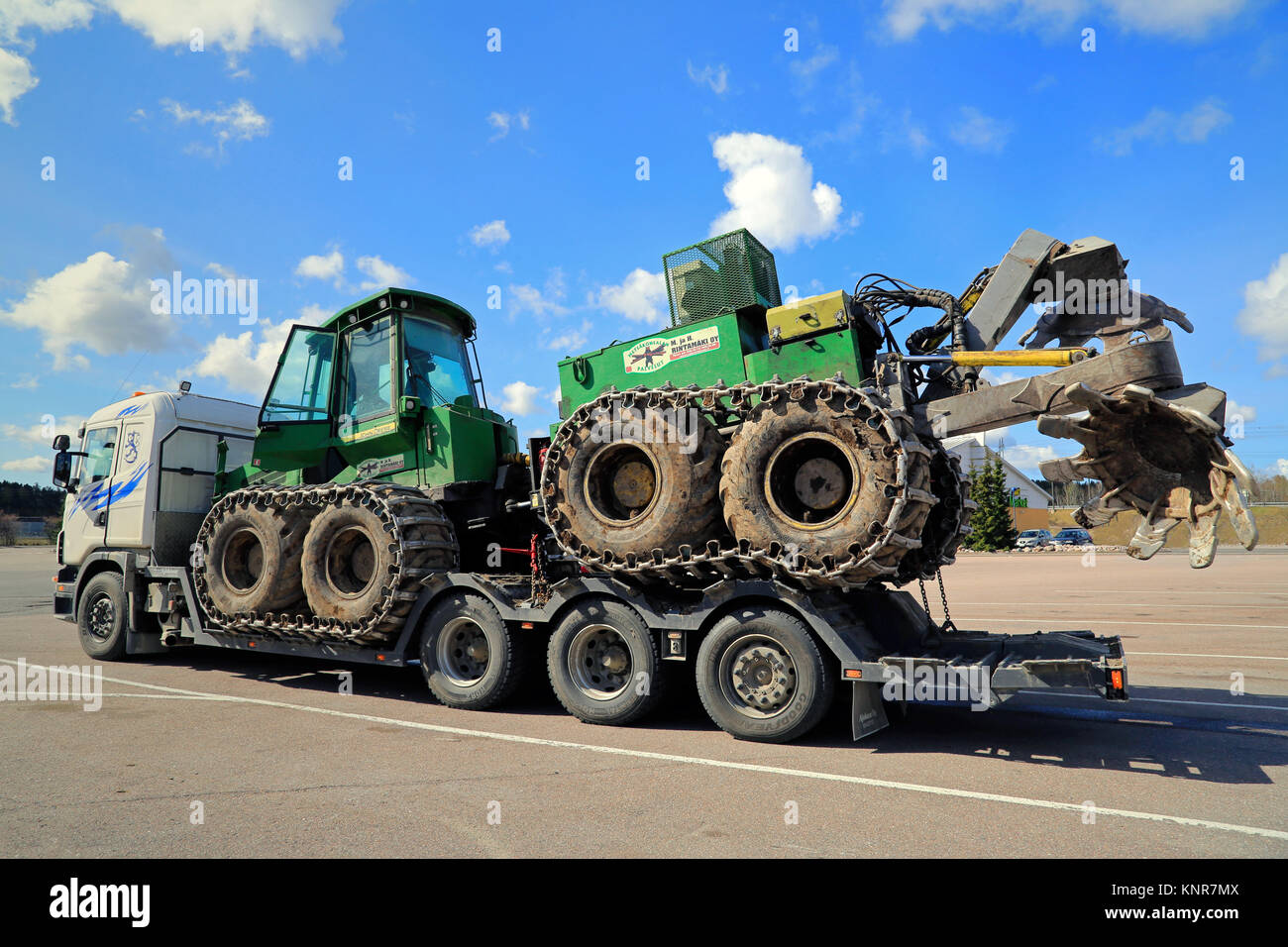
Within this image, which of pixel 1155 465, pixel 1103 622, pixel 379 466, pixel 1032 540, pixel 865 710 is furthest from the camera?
pixel 1032 540

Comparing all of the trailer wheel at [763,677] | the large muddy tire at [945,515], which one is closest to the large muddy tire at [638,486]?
the trailer wheel at [763,677]

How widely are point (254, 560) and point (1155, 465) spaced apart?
10.1 meters

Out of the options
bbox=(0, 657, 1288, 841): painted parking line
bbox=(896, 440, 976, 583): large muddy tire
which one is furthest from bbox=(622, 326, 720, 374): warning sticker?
bbox=(0, 657, 1288, 841): painted parking line

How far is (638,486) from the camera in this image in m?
7.47

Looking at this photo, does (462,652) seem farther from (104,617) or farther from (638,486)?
(104,617)

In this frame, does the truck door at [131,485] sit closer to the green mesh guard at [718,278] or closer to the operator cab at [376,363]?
the operator cab at [376,363]

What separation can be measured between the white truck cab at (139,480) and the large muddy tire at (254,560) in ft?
6.39

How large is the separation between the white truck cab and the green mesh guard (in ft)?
26.3

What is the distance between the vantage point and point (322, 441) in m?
9.80

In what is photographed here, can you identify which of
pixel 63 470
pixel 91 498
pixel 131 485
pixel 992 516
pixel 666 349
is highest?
pixel 666 349

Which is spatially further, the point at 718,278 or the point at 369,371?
the point at 369,371

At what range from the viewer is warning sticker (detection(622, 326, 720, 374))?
7.72m

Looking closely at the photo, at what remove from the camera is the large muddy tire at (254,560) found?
9.13m

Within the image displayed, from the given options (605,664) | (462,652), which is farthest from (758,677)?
(462,652)
